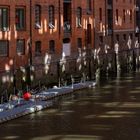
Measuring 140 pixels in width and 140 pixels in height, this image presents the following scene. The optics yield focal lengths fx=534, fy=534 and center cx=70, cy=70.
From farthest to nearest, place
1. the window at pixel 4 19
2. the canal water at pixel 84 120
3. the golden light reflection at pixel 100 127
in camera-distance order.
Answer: the window at pixel 4 19 → the golden light reflection at pixel 100 127 → the canal water at pixel 84 120

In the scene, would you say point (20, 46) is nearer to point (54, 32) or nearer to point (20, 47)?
point (20, 47)

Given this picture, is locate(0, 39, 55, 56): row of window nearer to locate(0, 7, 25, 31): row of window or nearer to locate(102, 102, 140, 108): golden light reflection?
locate(0, 7, 25, 31): row of window

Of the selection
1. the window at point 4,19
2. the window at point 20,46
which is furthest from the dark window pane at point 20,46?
the window at point 4,19

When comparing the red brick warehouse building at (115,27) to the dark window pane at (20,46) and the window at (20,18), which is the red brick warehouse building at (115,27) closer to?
the dark window pane at (20,46)

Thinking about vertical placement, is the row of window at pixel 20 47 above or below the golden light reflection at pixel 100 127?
above

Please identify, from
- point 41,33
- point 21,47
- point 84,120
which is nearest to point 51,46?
point 41,33

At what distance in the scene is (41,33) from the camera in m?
37.1

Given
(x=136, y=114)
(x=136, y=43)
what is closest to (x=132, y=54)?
(x=136, y=43)

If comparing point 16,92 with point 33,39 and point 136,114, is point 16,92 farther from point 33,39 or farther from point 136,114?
point 136,114

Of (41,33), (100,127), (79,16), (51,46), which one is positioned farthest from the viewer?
(79,16)

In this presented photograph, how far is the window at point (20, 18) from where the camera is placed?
113ft

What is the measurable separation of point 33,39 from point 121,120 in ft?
45.6

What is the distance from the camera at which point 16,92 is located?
31953 millimetres

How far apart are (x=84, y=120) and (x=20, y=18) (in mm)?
12979
